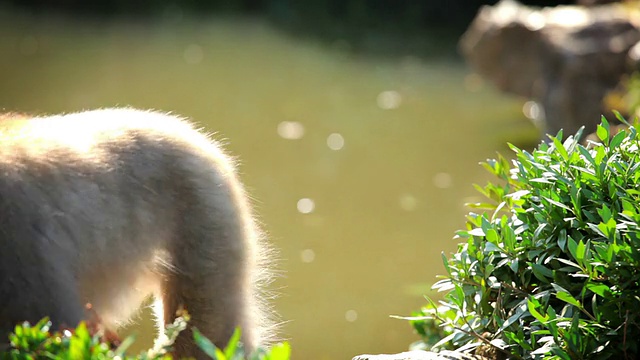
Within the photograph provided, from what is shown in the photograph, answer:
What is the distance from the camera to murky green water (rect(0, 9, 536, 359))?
561 centimetres

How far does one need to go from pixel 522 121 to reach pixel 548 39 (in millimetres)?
1328

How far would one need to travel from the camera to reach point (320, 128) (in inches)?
325

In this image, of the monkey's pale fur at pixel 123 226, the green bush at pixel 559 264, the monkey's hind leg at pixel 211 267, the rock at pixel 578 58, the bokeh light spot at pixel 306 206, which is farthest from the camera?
the rock at pixel 578 58

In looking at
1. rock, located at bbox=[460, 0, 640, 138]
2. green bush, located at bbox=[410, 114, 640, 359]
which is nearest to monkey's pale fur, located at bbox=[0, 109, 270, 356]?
green bush, located at bbox=[410, 114, 640, 359]

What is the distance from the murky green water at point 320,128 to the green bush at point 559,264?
217 centimetres

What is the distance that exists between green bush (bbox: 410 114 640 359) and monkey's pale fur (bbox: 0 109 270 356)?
63cm

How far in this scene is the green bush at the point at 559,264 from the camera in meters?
2.46

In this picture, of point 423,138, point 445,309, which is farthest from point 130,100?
point 445,309

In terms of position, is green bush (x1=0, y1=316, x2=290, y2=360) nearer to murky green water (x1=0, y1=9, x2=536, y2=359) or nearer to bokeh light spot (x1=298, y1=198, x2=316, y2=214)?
murky green water (x1=0, y1=9, x2=536, y2=359)

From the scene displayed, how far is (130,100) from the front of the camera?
862 cm

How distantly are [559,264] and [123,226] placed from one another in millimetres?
1160

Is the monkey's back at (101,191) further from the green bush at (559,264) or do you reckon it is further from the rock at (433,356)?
the green bush at (559,264)

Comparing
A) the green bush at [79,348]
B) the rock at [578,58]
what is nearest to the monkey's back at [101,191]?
the green bush at [79,348]

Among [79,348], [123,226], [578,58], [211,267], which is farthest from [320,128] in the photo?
[79,348]
